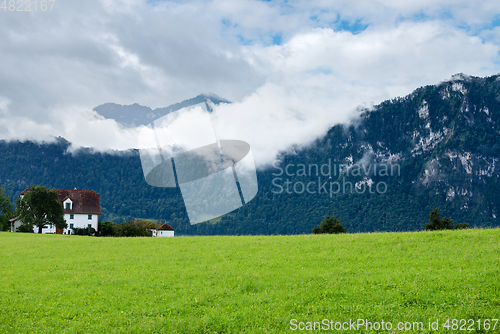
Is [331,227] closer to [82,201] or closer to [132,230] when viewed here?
[132,230]

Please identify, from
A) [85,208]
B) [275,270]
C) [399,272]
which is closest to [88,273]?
[275,270]

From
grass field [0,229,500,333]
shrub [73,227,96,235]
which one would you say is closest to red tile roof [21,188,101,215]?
shrub [73,227,96,235]

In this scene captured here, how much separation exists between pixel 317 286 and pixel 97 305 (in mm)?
9816

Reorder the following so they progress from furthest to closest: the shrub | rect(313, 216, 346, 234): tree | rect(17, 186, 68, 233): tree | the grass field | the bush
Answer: the shrub, the bush, rect(17, 186, 68, 233): tree, rect(313, 216, 346, 234): tree, the grass field

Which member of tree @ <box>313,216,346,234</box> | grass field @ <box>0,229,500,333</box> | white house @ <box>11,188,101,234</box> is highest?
white house @ <box>11,188,101,234</box>

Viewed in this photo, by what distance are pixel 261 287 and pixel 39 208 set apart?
70.2 m

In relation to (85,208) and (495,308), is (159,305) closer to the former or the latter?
(495,308)

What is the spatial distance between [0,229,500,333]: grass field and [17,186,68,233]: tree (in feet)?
169

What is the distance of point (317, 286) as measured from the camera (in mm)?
17109

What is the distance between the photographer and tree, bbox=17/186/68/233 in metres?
73.2

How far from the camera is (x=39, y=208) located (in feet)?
242

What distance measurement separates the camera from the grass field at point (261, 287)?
1373cm

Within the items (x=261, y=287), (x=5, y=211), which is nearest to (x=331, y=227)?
(x=261, y=287)

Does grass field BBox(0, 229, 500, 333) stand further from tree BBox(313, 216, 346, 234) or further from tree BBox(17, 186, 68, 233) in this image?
tree BBox(17, 186, 68, 233)
